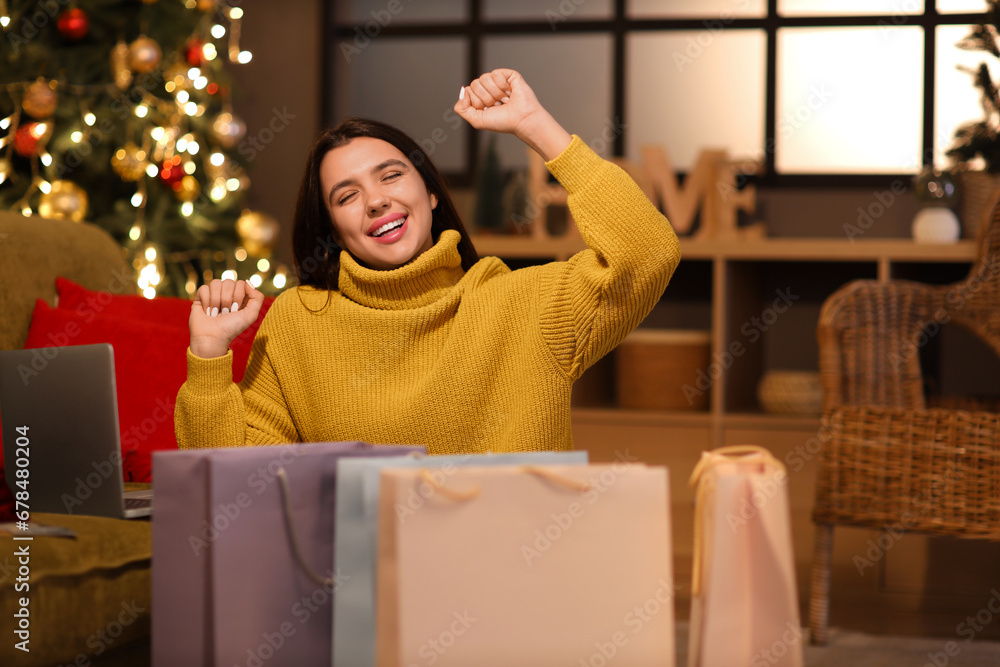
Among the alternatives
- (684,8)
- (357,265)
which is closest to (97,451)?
(357,265)

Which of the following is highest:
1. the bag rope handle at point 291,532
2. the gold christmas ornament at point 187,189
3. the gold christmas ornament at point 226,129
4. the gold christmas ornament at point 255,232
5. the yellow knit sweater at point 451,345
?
the gold christmas ornament at point 226,129

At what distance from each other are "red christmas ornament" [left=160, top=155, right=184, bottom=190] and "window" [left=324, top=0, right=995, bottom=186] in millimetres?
777

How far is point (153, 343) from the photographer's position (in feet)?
6.13

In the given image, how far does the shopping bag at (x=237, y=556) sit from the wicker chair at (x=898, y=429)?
1532 mm

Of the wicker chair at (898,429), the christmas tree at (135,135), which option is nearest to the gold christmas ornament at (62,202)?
the christmas tree at (135,135)

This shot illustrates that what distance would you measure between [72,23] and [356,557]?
2.42 meters

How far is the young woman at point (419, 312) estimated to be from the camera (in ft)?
4.37

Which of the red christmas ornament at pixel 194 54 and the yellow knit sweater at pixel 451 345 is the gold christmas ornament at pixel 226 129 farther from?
the yellow knit sweater at pixel 451 345

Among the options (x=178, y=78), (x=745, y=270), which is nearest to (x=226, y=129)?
(x=178, y=78)

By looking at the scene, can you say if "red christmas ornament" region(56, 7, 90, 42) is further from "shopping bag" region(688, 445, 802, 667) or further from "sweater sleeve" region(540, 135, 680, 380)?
"shopping bag" region(688, 445, 802, 667)

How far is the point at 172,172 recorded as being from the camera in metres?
3.08

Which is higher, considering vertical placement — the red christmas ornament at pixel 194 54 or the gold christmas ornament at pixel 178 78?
the red christmas ornament at pixel 194 54

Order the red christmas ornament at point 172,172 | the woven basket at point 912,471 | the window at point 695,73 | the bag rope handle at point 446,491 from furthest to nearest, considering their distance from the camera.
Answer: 1. the window at point 695,73
2. the red christmas ornament at point 172,172
3. the woven basket at point 912,471
4. the bag rope handle at point 446,491

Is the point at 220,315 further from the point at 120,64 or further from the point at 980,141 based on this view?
the point at 980,141
